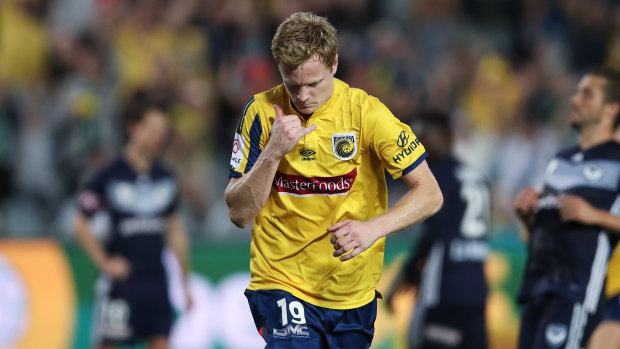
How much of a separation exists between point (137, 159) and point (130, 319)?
1.47 m

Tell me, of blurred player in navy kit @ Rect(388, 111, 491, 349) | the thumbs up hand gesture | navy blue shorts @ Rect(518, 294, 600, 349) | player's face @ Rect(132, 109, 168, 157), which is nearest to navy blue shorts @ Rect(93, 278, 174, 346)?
player's face @ Rect(132, 109, 168, 157)

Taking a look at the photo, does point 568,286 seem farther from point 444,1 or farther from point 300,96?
point 444,1

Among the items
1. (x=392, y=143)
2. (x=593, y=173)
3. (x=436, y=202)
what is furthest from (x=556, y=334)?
(x=392, y=143)

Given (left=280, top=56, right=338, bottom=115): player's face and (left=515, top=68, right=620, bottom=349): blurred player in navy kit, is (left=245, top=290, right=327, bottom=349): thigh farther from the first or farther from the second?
(left=515, top=68, right=620, bottom=349): blurred player in navy kit

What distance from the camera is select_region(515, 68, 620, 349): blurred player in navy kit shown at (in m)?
5.93

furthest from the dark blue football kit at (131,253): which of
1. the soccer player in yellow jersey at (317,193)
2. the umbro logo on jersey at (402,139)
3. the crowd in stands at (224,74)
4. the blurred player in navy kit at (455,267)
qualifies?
the umbro logo on jersey at (402,139)

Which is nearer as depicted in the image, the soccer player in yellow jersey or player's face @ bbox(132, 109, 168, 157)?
the soccer player in yellow jersey

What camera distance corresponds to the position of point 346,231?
4426mm

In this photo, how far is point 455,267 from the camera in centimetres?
755

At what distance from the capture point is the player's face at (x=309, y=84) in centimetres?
462

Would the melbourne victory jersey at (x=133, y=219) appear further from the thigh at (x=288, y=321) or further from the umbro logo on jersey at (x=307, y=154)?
the umbro logo on jersey at (x=307, y=154)

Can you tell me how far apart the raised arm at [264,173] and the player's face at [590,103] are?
2275 mm

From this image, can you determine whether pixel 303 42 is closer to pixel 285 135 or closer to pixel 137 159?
pixel 285 135

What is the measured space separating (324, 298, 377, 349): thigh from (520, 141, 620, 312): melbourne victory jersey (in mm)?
1511
